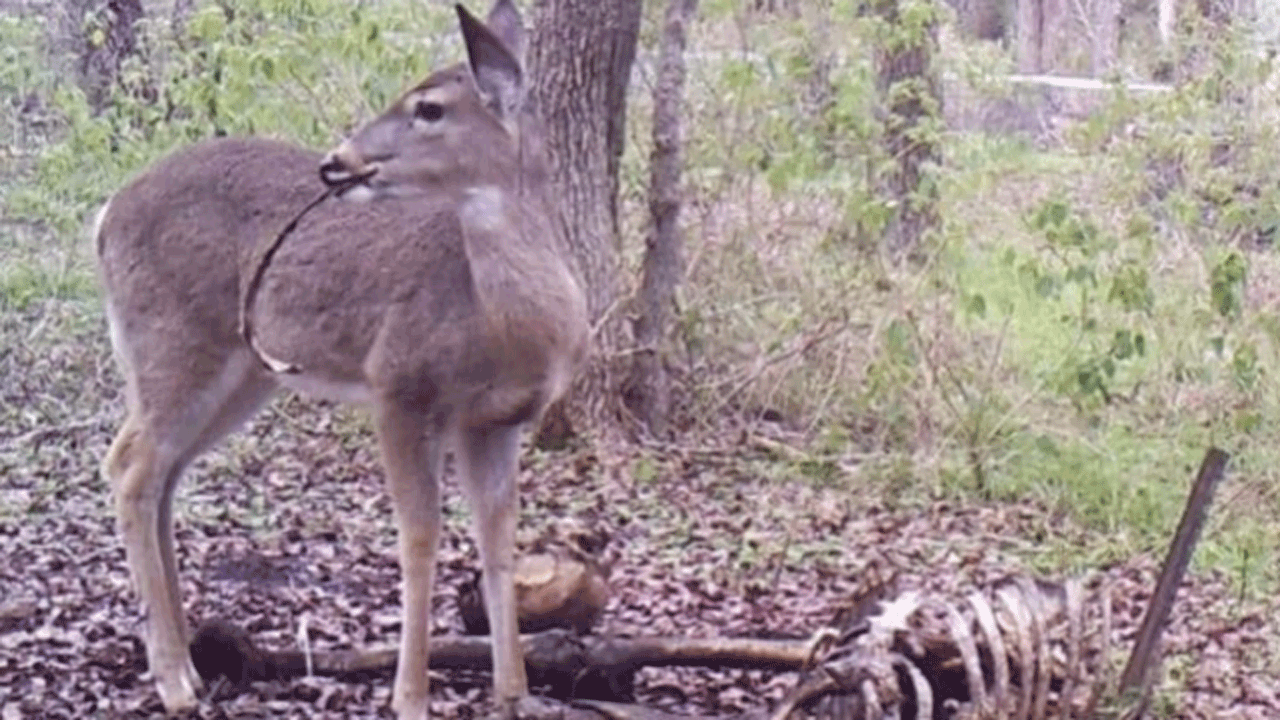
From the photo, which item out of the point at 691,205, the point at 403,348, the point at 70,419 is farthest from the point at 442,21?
the point at 403,348

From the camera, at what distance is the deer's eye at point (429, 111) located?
210 inches

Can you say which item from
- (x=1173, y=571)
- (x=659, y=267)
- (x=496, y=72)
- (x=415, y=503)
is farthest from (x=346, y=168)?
(x=659, y=267)

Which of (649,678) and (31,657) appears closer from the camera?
(649,678)

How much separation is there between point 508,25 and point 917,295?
323 cm

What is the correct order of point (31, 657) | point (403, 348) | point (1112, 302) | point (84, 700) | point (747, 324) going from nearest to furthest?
1. point (403, 348)
2. point (84, 700)
3. point (31, 657)
4. point (1112, 302)
5. point (747, 324)

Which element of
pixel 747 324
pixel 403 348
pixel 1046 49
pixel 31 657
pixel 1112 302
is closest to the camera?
pixel 403 348

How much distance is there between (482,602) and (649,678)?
46cm

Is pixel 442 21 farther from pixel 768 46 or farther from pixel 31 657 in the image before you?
pixel 31 657

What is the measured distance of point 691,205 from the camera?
9.45 m

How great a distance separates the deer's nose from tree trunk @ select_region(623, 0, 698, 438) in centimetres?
363

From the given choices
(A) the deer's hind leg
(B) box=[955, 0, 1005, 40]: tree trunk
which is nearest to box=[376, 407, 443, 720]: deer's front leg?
(A) the deer's hind leg

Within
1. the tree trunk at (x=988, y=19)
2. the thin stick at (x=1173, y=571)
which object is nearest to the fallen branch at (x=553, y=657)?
the thin stick at (x=1173, y=571)

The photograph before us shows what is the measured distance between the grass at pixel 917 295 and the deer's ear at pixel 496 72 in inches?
108

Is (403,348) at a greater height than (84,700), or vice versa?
(403,348)
